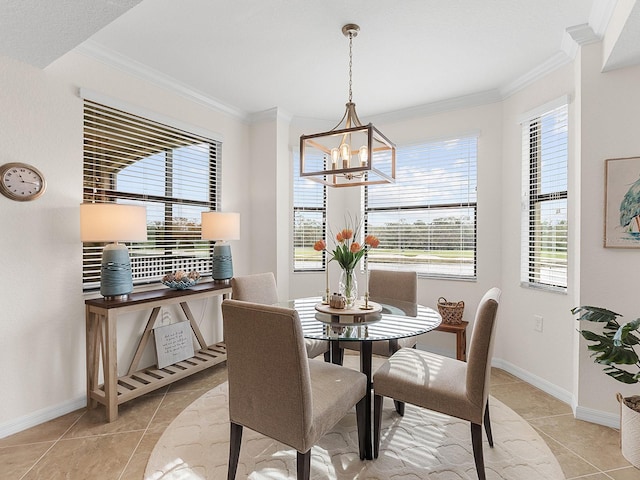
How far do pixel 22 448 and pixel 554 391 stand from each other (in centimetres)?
374

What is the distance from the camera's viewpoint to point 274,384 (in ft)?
5.07

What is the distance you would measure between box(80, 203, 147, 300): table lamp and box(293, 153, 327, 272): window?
194cm

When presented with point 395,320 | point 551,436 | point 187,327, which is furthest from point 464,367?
point 187,327

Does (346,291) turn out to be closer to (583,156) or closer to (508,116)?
(583,156)

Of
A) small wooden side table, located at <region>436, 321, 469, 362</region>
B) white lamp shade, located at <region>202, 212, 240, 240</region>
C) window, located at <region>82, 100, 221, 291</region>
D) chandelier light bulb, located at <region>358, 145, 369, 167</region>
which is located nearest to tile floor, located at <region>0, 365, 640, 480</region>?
small wooden side table, located at <region>436, 321, 469, 362</region>

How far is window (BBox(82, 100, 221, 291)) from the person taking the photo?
8.77ft

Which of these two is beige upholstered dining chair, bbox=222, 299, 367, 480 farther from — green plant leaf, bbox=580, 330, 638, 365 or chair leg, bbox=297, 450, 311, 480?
green plant leaf, bbox=580, 330, 638, 365

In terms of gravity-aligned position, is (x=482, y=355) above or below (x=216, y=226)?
below

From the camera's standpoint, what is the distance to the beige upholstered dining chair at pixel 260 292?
2707 mm

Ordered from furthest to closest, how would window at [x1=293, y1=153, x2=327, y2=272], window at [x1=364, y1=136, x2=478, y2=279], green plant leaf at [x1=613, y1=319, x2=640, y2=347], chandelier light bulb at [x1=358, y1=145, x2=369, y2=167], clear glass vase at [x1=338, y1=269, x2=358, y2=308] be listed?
1. window at [x1=293, y1=153, x2=327, y2=272]
2. window at [x1=364, y1=136, x2=478, y2=279]
3. clear glass vase at [x1=338, y1=269, x2=358, y2=308]
4. chandelier light bulb at [x1=358, y1=145, x2=369, y2=167]
5. green plant leaf at [x1=613, y1=319, x2=640, y2=347]

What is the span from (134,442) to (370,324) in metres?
1.64

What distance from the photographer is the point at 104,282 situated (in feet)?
8.05

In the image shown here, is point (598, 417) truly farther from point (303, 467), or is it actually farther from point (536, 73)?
point (536, 73)

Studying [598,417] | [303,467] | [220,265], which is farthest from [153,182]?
[598,417]
